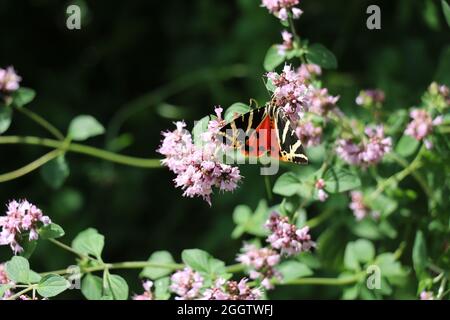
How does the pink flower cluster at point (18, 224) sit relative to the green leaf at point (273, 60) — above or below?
below

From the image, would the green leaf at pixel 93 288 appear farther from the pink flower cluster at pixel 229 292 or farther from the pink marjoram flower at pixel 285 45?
the pink marjoram flower at pixel 285 45

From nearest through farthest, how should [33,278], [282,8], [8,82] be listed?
[33,278] → [282,8] → [8,82]

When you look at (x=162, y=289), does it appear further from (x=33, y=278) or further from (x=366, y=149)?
(x=366, y=149)

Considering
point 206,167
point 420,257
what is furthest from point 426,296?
point 206,167

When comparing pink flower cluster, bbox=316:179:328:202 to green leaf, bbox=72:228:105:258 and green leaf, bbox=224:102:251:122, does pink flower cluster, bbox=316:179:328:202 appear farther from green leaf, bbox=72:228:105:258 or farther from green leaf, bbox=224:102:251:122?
green leaf, bbox=72:228:105:258

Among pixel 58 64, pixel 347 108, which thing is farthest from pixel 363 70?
pixel 58 64

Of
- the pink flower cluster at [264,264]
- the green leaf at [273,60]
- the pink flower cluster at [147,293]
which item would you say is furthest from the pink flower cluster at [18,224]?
the green leaf at [273,60]
